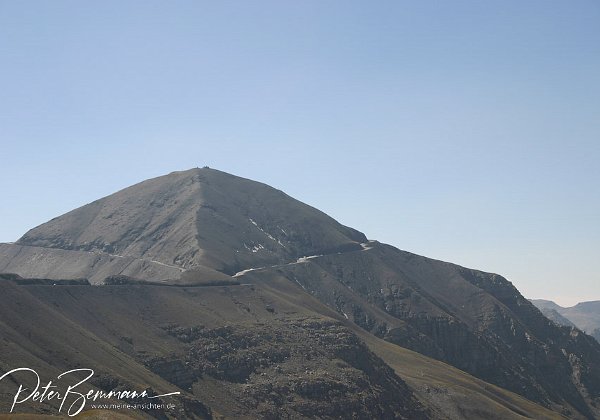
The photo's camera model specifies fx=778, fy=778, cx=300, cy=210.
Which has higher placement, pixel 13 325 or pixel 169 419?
pixel 13 325

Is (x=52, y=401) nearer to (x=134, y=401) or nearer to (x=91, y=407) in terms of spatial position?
(x=91, y=407)

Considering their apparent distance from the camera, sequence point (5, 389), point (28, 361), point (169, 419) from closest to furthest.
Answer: point (5, 389), point (28, 361), point (169, 419)

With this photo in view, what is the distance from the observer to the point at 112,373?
19238cm

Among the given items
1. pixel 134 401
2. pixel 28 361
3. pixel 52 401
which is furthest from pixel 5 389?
pixel 134 401

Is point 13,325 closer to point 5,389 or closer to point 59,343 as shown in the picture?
point 59,343

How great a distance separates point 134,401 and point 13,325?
134 feet

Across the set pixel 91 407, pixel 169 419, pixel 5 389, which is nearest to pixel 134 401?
pixel 169 419

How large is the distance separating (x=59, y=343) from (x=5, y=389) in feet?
153

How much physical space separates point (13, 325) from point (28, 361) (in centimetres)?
2907

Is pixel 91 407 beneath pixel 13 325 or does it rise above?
beneath

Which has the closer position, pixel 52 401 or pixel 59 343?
pixel 52 401

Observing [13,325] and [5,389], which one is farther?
[13,325]

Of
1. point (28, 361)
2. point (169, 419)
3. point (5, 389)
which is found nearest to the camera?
point (5, 389)

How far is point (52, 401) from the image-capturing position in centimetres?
15500
